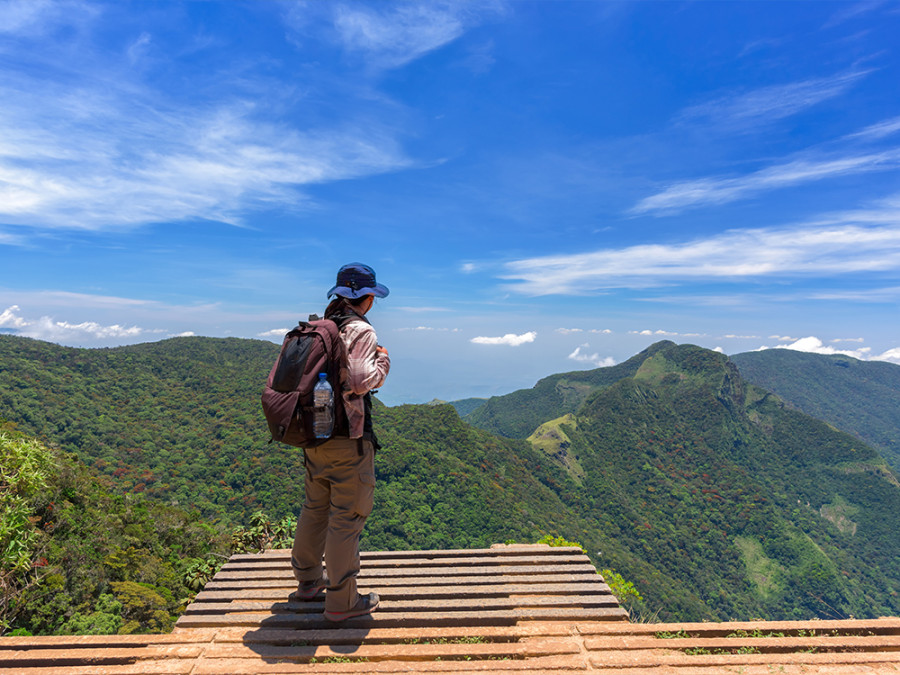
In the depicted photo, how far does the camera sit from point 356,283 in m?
3.27

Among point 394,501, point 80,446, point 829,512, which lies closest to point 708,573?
point 829,512

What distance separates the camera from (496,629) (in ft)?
9.89

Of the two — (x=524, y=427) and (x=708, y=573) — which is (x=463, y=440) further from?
(x=524, y=427)

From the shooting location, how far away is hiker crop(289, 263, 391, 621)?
298 centimetres

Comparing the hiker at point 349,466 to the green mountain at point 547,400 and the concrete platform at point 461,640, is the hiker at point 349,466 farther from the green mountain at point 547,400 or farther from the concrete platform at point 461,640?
the green mountain at point 547,400

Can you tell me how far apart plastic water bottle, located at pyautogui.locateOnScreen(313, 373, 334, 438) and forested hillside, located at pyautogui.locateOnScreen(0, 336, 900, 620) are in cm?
3893

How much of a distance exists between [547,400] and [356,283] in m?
178

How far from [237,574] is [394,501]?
51.9m

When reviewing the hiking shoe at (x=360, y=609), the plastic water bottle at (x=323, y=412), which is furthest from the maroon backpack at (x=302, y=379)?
the hiking shoe at (x=360, y=609)

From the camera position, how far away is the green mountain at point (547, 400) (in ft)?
523

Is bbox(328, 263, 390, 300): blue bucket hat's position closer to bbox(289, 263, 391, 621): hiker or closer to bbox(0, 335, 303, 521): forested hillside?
bbox(289, 263, 391, 621): hiker

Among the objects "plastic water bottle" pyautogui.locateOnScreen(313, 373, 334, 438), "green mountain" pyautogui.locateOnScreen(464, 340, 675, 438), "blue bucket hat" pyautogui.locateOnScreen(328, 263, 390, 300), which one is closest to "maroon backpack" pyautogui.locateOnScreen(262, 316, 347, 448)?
"plastic water bottle" pyautogui.locateOnScreen(313, 373, 334, 438)

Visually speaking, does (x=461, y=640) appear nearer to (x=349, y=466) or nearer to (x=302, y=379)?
(x=349, y=466)

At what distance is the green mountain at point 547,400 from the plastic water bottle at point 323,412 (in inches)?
5866
